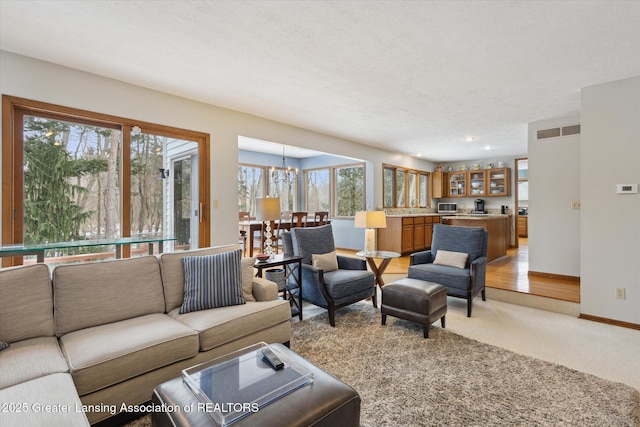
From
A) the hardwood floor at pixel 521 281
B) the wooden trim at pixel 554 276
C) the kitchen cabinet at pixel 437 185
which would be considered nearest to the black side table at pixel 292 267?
the hardwood floor at pixel 521 281

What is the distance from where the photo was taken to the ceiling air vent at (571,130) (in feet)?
14.5

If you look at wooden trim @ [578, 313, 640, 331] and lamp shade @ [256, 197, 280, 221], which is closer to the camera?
wooden trim @ [578, 313, 640, 331]

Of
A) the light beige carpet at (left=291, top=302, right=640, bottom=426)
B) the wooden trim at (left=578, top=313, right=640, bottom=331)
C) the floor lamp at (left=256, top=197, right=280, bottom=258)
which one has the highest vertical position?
the floor lamp at (left=256, top=197, right=280, bottom=258)

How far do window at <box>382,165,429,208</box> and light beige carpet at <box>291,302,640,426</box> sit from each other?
4936 millimetres

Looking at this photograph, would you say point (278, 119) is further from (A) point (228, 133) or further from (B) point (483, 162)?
(B) point (483, 162)

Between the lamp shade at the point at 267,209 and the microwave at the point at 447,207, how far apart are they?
23.3 ft

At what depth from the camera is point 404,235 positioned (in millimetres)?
6758

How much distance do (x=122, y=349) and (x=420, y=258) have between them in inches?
136

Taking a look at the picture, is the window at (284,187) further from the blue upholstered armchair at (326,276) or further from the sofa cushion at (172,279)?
the sofa cushion at (172,279)

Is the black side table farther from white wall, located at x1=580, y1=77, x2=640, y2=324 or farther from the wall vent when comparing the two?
the wall vent

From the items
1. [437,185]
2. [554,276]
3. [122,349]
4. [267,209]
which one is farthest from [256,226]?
[437,185]

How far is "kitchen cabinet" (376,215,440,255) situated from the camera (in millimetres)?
6695

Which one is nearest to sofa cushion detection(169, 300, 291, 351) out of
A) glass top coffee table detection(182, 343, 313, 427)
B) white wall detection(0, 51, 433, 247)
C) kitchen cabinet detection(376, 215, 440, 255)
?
glass top coffee table detection(182, 343, 313, 427)

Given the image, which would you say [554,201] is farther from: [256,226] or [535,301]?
[256,226]
